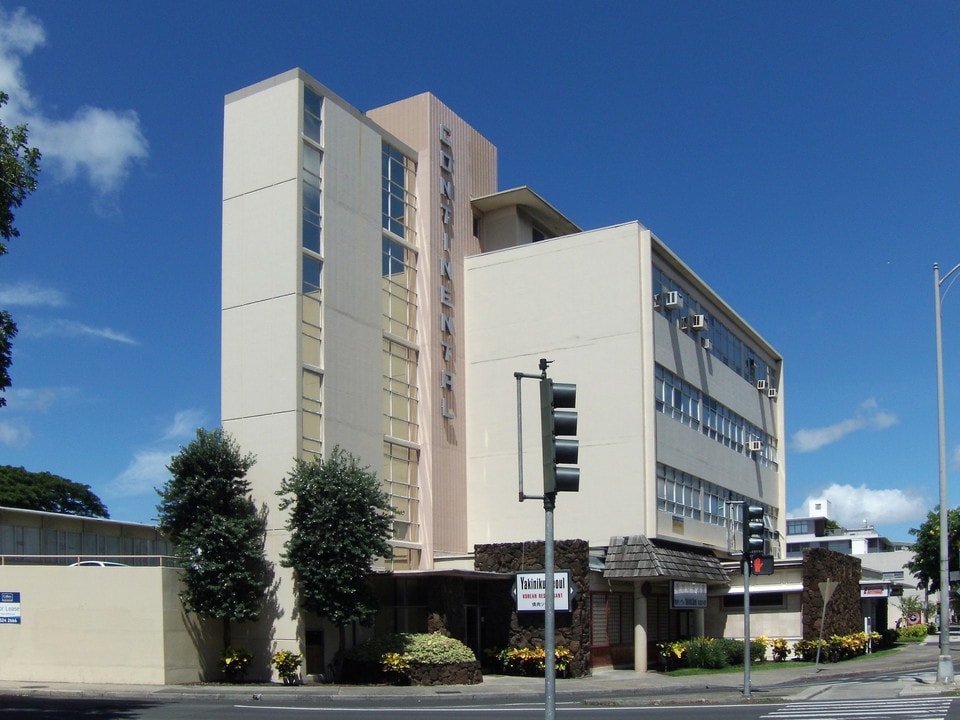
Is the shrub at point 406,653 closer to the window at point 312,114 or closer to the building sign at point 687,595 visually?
the building sign at point 687,595

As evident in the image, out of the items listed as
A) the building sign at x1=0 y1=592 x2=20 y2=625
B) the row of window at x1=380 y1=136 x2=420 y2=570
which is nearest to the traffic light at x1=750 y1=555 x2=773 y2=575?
the row of window at x1=380 y1=136 x2=420 y2=570

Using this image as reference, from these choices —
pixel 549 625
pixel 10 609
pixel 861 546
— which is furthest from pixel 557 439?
pixel 861 546

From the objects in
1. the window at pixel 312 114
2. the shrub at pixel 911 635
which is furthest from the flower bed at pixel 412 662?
the shrub at pixel 911 635

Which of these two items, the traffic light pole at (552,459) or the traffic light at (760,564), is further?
the traffic light at (760,564)

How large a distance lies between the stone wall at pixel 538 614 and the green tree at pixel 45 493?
165ft

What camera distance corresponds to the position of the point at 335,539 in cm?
3105

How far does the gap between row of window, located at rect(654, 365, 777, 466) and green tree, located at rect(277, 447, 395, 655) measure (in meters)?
12.9

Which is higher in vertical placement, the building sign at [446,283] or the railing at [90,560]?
the building sign at [446,283]

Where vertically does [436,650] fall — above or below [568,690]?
above

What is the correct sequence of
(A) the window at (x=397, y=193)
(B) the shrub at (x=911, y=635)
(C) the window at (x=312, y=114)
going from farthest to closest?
(B) the shrub at (x=911, y=635)
(A) the window at (x=397, y=193)
(C) the window at (x=312, y=114)

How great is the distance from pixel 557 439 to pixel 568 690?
63.5 feet

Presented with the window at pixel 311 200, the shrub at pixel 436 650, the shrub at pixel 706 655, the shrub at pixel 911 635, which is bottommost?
the shrub at pixel 911 635

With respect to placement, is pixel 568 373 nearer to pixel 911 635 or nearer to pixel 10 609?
pixel 10 609

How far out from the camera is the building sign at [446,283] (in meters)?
41.7
